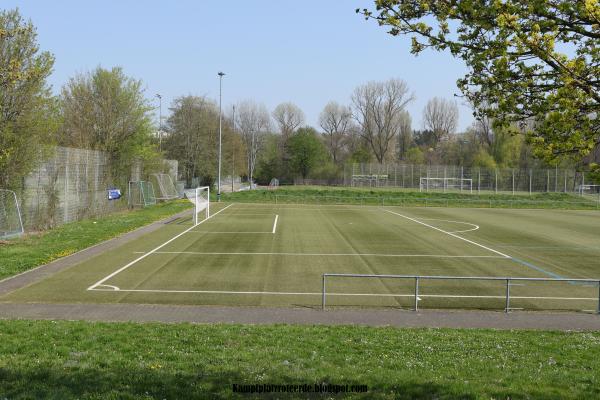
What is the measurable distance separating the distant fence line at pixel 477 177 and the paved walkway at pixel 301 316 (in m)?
66.0

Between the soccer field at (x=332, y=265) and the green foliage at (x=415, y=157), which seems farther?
the green foliage at (x=415, y=157)

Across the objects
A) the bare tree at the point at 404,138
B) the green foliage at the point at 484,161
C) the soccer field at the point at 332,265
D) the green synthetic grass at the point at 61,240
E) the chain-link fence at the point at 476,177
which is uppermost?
the bare tree at the point at 404,138

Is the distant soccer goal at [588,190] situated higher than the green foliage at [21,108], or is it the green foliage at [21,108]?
the green foliage at [21,108]

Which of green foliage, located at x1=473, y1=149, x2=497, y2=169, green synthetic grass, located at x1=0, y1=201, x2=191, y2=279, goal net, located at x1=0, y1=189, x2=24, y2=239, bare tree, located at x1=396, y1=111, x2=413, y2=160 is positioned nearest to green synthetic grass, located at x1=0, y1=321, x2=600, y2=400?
green synthetic grass, located at x1=0, y1=201, x2=191, y2=279

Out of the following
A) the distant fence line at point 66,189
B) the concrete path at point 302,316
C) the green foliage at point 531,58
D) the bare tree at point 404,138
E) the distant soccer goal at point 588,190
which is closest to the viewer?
the green foliage at point 531,58

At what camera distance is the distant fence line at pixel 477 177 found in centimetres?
7906

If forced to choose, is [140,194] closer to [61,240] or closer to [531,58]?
[61,240]

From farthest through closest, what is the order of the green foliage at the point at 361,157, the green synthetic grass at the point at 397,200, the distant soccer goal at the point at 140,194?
1. the green foliage at the point at 361,157
2. the green synthetic grass at the point at 397,200
3. the distant soccer goal at the point at 140,194

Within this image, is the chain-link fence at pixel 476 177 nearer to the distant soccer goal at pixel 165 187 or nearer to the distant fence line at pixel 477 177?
the distant fence line at pixel 477 177

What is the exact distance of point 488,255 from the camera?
→ 78.2ft

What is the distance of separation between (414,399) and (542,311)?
8818 mm

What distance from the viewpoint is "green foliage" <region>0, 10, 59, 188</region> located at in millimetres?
24000

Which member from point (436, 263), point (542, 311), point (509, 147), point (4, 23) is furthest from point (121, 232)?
point (509, 147)

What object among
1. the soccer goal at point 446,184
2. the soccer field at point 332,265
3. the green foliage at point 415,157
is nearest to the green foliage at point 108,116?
the soccer field at point 332,265
